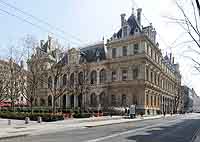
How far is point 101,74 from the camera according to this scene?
235 feet

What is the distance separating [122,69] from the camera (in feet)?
222

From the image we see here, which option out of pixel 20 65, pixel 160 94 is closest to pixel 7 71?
pixel 20 65

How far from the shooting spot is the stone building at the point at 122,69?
64188 mm

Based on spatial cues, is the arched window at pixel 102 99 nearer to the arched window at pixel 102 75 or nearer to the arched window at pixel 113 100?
the arched window at pixel 113 100

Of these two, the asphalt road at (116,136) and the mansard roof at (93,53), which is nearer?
the asphalt road at (116,136)

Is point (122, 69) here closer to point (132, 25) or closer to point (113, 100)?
point (113, 100)

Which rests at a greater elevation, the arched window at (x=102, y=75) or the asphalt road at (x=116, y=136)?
the arched window at (x=102, y=75)

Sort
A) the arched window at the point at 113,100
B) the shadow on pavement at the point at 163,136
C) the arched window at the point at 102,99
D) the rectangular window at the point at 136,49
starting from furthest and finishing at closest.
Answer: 1. the arched window at the point at 102,99
2. the arched window at the point at 113,100
3. the rectangular window at the point at 136,49
4. the shadow on pavement at the point at 163,136

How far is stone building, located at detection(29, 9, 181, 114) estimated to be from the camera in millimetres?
64188

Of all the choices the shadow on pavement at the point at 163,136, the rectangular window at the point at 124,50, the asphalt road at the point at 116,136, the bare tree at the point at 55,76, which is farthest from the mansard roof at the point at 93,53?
the asphalt road at the point at 116,136

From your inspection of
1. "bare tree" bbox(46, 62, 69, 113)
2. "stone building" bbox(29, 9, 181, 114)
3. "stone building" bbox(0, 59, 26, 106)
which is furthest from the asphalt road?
"stone building" bbox(29, 9, 181, 114)

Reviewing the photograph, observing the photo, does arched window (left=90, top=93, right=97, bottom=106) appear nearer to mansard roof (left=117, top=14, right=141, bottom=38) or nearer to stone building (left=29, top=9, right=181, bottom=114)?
stone building (left=29, top=9, right=181, bottom=114)

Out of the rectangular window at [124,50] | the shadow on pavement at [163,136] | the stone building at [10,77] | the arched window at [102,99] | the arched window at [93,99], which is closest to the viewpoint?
the shadow on pavement at [163,136]

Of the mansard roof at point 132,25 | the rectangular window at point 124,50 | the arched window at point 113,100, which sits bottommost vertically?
the arched window at point 113,100
